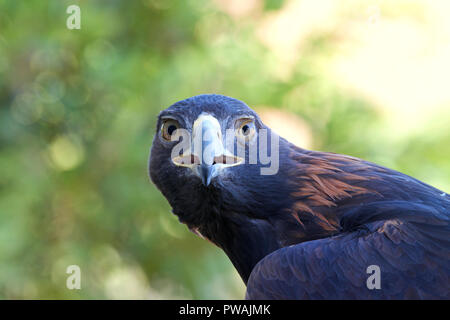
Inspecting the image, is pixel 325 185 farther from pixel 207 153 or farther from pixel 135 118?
pixel 135 118

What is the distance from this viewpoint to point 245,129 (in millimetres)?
2176

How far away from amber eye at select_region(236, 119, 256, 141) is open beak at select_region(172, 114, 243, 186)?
0.09 m

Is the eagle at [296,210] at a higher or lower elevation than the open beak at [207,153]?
lower

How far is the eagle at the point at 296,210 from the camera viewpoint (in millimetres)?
1733

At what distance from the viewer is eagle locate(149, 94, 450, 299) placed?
1.73m

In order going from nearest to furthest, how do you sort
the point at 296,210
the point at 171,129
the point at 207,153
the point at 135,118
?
the point at 207,153
the point at 296,210
the point at 171,129
the point at 135,118

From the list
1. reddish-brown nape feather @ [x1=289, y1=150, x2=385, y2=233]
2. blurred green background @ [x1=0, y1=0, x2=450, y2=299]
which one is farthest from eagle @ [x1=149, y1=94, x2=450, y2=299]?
blurred green background @ [x1=0, y1=0, x2=450, y2=299]

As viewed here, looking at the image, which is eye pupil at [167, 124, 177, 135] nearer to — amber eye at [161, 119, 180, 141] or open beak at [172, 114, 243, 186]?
amber eye at [161, 119, 180, 141]

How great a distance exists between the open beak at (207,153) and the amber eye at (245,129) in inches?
3.7

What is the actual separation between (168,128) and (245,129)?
31 cm

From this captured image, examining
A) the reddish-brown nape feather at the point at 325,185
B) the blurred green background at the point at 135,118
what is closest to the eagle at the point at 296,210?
the reddish-brown nape feather at the point at 325,185

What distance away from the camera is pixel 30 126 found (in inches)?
222

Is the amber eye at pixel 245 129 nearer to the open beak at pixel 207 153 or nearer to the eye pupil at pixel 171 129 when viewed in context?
the open beak at pixel 207 153

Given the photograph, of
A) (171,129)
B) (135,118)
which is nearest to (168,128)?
(171,129)
